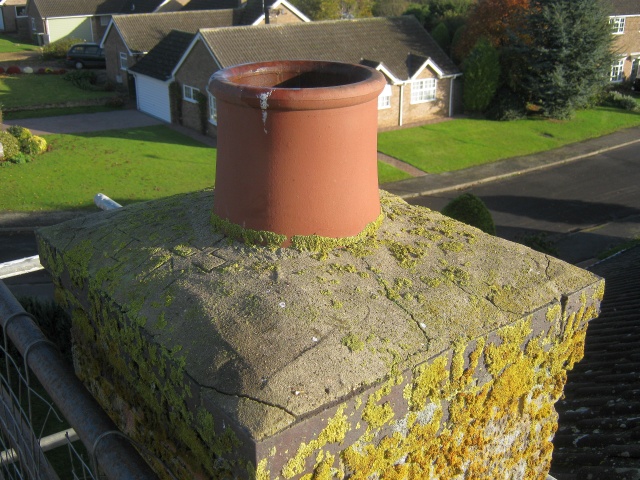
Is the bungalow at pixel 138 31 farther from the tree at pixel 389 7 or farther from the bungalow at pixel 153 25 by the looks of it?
the tree at pixel 389 7

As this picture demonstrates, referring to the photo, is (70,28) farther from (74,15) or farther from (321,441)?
(321,441)

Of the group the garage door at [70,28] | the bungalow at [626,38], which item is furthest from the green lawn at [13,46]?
the bungalow at [626,38]

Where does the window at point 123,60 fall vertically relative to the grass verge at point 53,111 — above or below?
above

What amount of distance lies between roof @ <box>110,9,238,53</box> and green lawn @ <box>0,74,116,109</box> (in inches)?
145

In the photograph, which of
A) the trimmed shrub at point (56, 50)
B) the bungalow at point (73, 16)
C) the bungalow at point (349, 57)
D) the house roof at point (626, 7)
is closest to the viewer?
the bungalow at point (349, 57)

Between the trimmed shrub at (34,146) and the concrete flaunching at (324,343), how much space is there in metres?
24.7

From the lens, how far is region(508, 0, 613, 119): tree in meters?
32.2

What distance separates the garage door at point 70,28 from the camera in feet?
176

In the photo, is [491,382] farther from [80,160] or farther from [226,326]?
[80,160]

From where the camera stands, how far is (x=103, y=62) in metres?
44.5

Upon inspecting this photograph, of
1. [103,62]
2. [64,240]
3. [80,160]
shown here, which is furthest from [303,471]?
[103,62]

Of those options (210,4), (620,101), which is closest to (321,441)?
(620,101)

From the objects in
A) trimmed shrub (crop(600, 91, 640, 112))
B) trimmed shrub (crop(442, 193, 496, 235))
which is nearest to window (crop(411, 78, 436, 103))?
trimmed shrub (crop(600, 91, 640, 112))

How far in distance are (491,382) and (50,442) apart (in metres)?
2.73
